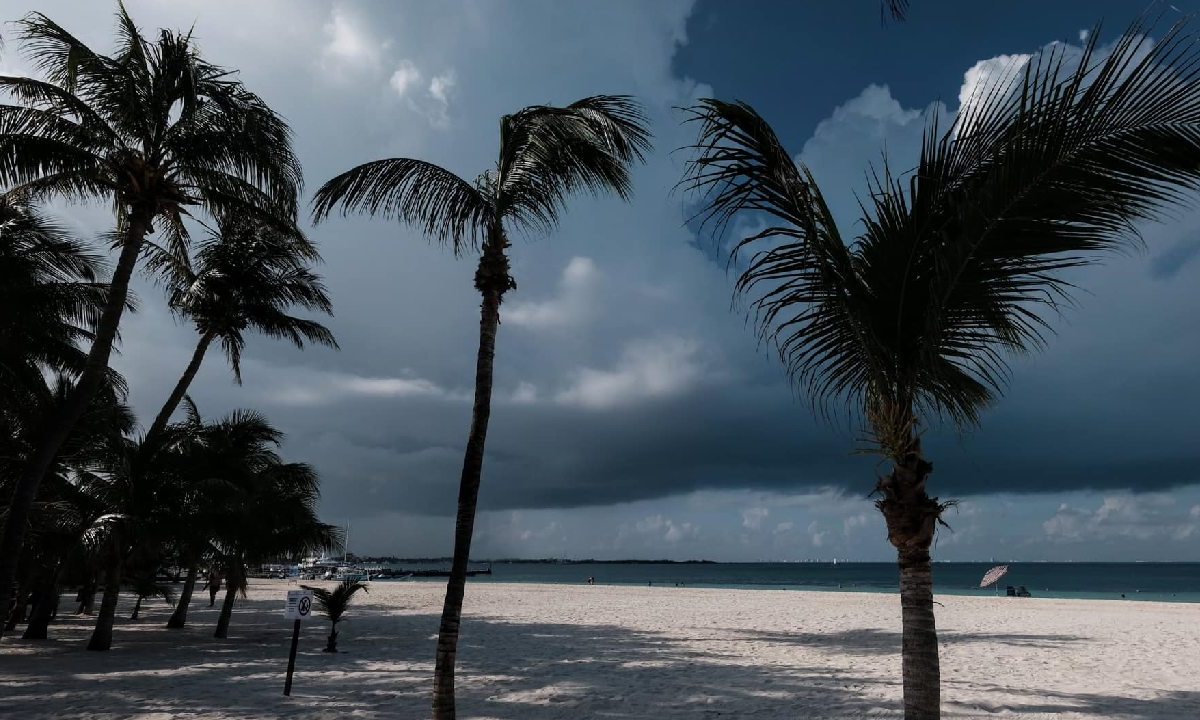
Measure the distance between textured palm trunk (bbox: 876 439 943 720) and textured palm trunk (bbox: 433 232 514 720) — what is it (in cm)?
375

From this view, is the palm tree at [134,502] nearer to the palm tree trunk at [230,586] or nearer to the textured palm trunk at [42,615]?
the palm tree trunk at [230,586]

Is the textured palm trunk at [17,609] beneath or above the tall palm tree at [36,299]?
beneath

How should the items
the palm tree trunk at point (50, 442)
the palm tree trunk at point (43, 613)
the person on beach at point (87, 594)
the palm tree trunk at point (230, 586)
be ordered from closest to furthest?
the palm tree trunk at point (50, 442) < the palm tree trunk at point (230, 586) < the palm tree trunk at point (43, 613) < the person on beach at point (87, 594)

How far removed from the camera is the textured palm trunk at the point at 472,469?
678cm

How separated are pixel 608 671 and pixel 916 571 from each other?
8667 mm

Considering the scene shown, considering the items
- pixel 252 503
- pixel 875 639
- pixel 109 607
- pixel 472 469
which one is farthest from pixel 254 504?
pixel 875 639

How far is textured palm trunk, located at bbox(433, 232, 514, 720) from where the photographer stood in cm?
678

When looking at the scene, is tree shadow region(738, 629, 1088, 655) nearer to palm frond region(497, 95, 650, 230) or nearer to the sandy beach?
the sandy beach

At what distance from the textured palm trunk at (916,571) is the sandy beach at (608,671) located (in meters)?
4.80

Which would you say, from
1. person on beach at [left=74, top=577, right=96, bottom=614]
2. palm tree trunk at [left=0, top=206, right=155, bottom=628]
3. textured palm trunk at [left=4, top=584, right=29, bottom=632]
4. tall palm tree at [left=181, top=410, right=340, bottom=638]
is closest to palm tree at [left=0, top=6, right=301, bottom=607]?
palm tree trunk at [left=0, top=206, right=155, bottom=628]

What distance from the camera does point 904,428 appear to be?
460cm

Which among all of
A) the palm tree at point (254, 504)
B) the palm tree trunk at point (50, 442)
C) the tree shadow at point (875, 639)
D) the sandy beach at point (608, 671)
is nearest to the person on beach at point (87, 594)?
the sandy beach at point (608, 671)

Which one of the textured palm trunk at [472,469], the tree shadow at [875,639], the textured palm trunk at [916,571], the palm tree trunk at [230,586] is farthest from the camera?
the palm tree trunk at [230,586]

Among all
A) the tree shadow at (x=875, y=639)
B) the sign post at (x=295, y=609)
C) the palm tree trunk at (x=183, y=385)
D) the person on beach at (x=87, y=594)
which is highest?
the palm tree trunk at (x=183, y=385)
